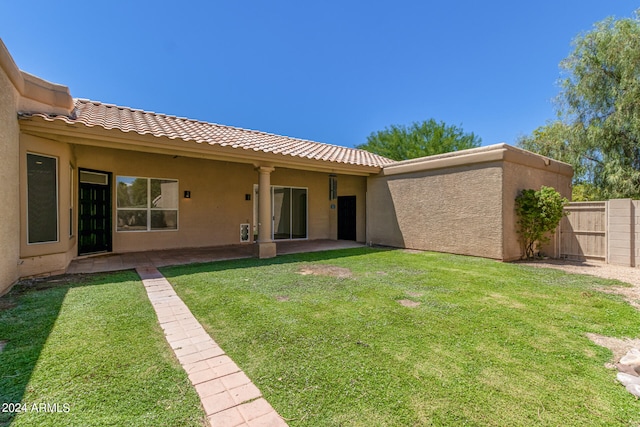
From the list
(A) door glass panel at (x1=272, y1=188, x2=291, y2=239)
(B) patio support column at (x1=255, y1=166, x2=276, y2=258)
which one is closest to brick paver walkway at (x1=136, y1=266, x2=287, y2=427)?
(B) patio support column at (x1=255, y1=166, x2=276, y2=258)

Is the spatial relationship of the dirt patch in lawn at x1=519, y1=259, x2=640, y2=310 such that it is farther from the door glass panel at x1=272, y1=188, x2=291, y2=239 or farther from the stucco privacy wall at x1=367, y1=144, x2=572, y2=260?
the door glass panel at x1=272, y1=188, x2=291, y2=239

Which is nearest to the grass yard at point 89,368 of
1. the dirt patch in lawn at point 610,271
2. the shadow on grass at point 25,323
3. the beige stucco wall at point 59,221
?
the shadow on grass at point 25,323

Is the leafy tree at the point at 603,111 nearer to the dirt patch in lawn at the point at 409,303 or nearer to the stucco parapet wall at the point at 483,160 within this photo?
the stucco parapet wall at the point at 483,160

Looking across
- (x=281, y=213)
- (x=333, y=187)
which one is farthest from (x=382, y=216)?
(x=281, y=213)

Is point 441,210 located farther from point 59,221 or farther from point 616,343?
point 59,221

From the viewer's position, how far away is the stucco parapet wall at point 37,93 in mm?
5335

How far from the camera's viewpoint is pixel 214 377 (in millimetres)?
2623

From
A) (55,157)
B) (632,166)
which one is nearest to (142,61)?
(55,157)

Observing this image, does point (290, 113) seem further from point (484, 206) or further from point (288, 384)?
point (288, 384)

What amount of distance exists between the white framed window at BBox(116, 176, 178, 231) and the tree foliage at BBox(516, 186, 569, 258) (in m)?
11.3

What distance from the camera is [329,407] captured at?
7.24 ft

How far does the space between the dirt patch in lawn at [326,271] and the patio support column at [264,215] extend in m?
1.89

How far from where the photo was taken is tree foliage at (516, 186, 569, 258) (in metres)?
8.09

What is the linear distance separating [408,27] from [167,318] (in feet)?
55.3
